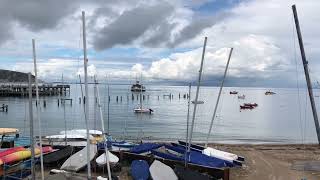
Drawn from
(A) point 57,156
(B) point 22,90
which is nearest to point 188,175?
(A) point 57,156

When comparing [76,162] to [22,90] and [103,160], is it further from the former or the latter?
[22,90]

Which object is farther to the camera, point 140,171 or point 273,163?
point 273,163

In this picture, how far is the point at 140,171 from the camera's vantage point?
2452 cm

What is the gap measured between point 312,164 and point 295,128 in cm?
7049

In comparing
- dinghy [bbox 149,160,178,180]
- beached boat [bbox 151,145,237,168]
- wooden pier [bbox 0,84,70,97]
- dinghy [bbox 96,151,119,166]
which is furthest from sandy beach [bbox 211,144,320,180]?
wooden pier [bbox 0,84,70,97]

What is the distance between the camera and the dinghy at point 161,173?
22953 millimetres

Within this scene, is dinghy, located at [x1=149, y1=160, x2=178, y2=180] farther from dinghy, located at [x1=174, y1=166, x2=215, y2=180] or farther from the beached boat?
the beached boat

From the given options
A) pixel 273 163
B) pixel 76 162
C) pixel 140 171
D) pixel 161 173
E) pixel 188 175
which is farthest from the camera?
pixel 273 163

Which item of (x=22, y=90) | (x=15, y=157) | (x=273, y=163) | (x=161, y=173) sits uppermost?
(x=22, y=90)

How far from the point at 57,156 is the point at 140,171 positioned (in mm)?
7013

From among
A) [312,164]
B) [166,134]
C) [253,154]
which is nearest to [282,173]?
[253,154]

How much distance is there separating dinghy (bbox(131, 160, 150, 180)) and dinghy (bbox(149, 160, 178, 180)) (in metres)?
0.42

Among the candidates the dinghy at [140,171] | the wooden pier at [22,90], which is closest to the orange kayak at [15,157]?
the dinghy at [140,171]

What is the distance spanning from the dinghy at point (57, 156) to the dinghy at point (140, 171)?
580cm
